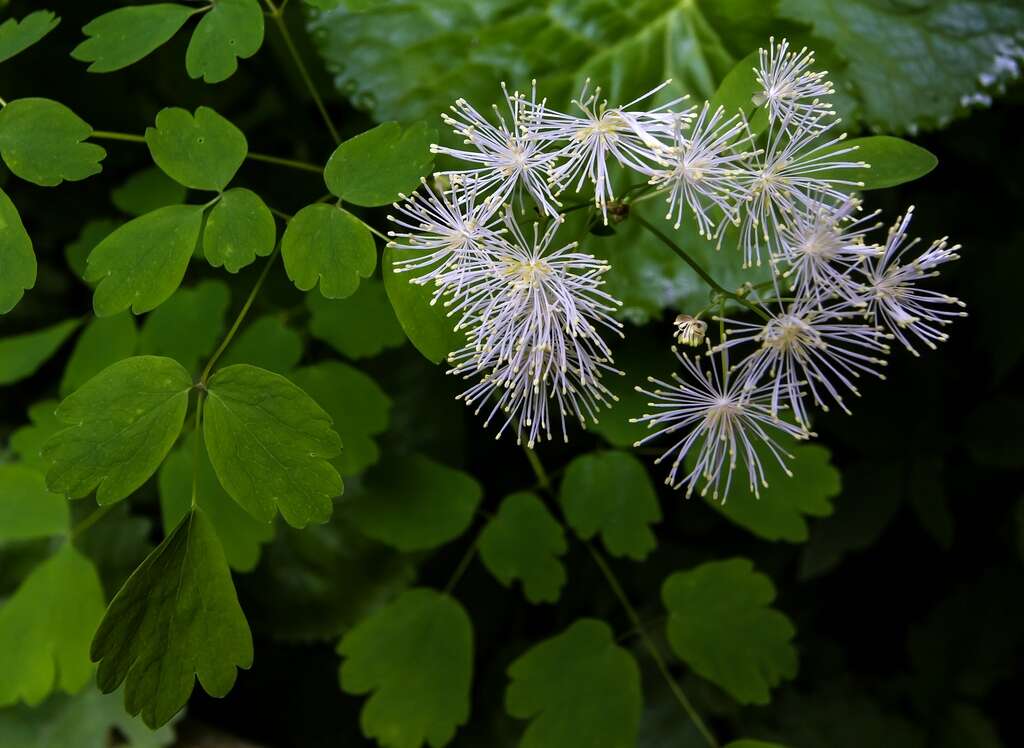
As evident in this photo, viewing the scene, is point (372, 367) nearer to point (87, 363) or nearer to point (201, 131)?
point (87, 363)

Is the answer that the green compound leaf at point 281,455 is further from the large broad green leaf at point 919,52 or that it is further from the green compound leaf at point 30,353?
the large broad green leaf at point 919,52

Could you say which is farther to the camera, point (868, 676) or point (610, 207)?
point (868, 676)

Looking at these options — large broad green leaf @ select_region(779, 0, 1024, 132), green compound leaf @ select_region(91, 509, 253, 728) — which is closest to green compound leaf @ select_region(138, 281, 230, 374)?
green compound leaf @ select_region(91, 509, 253, 728)

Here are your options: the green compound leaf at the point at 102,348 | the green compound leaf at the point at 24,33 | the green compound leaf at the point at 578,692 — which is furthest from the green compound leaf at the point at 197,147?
the green compound leaf at the point at 578,692

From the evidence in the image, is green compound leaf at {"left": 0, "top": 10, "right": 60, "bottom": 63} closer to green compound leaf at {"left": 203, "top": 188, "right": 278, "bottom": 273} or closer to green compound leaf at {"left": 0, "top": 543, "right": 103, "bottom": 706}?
green compound leaf at {"left": 203, "top": 188, "right": 278, "bottom": 273}

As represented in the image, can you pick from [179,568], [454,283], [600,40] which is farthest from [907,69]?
[179,568]

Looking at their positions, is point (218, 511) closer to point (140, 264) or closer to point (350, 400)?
point (350, 400)
